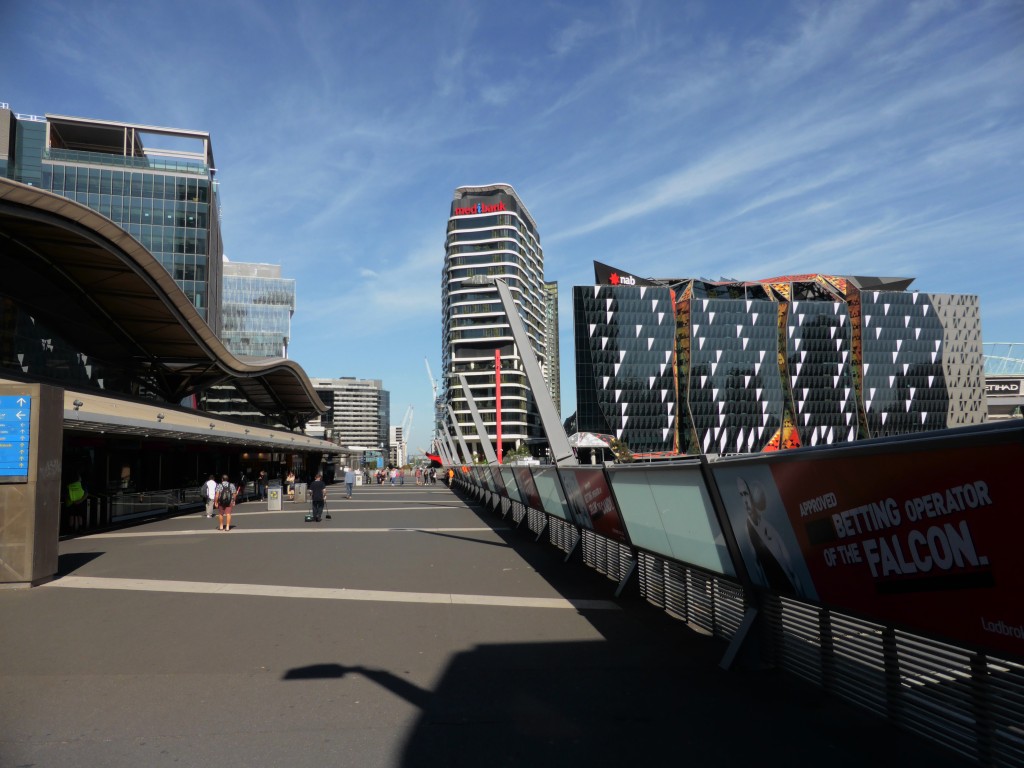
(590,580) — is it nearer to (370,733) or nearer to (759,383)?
(370,733)

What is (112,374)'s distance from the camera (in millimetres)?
42594

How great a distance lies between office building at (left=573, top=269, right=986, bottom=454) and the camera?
4609 inches

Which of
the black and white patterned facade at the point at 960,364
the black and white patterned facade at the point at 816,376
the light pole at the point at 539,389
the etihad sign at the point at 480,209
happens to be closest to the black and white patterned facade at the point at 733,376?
the black and white patterned facade at the point at 816,376

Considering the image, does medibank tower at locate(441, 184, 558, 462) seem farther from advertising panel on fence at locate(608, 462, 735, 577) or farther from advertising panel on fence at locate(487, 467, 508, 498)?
advertising panel on fence at locate(608, 462, 735, 577)

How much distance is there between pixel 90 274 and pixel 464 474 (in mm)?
22670

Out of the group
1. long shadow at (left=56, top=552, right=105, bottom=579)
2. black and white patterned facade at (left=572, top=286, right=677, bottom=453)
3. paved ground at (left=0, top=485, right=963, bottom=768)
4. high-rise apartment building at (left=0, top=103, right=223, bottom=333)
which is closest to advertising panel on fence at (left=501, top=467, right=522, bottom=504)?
paved ground at (left=0, top=485, right=963, bottom=768)

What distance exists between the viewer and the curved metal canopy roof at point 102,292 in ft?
98.3

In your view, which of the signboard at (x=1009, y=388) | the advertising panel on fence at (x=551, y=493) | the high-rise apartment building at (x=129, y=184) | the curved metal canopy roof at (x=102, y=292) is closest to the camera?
the advertising panel on fence at (x=551, y=493)

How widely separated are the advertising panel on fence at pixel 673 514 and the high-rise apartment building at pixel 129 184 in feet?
281

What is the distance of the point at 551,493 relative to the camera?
624 inches

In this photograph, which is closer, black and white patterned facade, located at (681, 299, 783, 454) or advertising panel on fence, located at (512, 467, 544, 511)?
advertising panel on fence, located at (512, 467, 544, 511)

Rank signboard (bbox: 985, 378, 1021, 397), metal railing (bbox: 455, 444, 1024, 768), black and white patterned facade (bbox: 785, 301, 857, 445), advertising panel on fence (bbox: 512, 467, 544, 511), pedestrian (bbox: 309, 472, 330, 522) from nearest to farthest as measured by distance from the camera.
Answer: metal railing (bbox: 455, 444, 1024, 768), advertising panel on fence (bbox: 512, 467, 544, 511), signboard (bbox: 985, 378, 1021, 397), pedestrian (bbox: 309, 472, 330, 522), black and white patterned facade (bbox: 785, 301, 857, 445)

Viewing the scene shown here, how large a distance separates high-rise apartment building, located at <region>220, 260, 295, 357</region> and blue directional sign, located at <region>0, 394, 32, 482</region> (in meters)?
128

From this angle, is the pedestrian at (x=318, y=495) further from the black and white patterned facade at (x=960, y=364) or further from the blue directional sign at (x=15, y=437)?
the black and white patterned facade at (x=960, y=364)
